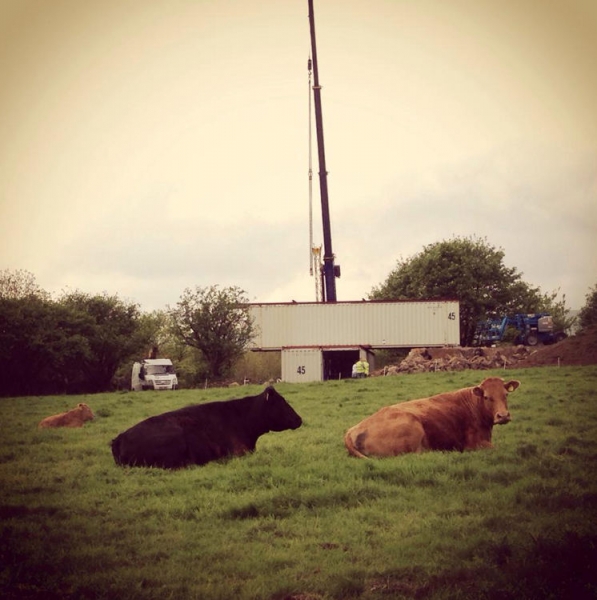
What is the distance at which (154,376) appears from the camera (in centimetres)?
3781

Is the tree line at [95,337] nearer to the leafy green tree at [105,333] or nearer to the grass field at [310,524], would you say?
the leafy green tree at [105,333]

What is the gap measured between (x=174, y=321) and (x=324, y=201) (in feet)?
41.1

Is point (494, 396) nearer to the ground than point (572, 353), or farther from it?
nearer to the ground

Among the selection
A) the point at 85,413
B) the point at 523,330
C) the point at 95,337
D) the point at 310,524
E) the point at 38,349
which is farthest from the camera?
the point at 523,330

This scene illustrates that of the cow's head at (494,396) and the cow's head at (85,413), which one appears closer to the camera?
Answer: the cow's head at (494,396)

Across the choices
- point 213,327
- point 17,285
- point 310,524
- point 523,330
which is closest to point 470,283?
point 523,330

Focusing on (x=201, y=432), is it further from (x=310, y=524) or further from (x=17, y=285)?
(x=17, y=285)

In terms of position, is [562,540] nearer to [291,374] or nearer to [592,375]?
[592,375]

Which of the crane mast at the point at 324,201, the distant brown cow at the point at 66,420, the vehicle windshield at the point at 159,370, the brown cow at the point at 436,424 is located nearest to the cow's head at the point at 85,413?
the distant brown cow at the point at 66,420

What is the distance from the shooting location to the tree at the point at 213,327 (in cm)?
4000

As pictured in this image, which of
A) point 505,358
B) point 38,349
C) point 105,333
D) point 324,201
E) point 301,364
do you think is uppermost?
point 324,201

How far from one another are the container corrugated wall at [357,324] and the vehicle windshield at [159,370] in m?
6.45

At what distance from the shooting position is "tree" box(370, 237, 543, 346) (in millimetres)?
59844

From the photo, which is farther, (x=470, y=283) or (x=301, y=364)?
(x=470, y=283)
